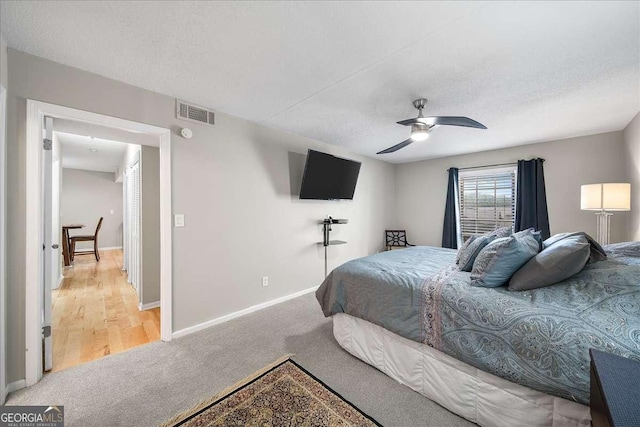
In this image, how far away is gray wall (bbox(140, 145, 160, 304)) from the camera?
10.8 feet

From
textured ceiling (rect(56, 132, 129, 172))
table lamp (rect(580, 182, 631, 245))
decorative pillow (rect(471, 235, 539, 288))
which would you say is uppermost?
textured ceiling (rect(56, 132, 129, 172))

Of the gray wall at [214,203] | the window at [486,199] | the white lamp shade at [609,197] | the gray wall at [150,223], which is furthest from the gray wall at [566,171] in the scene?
the gray wall at [150,223]

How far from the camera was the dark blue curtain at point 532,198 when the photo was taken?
3.77 m

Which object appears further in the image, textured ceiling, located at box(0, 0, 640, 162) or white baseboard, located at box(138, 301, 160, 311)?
white baseboard, located at box(138, 301, 160, 311)

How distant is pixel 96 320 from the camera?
292 cm

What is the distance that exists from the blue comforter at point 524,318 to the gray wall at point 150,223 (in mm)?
2967

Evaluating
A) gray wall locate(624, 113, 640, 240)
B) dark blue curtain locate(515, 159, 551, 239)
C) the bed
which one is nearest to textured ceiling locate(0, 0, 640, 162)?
gray wall locate(624, 113, 640, 240)

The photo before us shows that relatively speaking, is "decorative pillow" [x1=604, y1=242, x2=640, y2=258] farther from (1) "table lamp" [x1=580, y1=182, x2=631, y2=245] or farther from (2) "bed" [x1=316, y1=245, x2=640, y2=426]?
(1) "table lamp" [x1=580, y1=182, x2=631, y2=245]

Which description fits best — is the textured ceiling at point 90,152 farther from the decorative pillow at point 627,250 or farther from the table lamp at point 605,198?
the table lamp at point 605,198

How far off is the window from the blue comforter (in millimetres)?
3032

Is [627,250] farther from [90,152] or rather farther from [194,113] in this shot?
[90,152]

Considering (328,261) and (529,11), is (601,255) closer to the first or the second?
(529,11)

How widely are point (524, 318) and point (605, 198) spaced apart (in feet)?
8.40

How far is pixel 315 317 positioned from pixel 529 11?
10.3 feet
